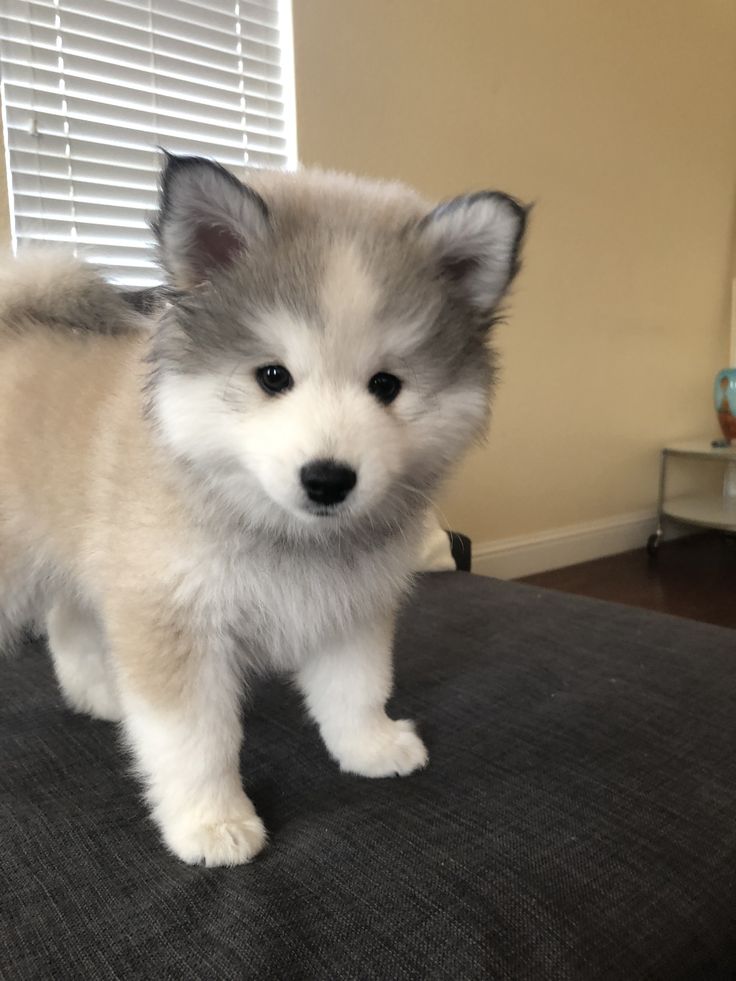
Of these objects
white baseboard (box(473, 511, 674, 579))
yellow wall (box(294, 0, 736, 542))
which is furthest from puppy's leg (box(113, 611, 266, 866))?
white baseboard (box(473, 511, 674, 579))

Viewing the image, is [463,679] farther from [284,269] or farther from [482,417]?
[284,269]

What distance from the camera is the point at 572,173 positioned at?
3295mm

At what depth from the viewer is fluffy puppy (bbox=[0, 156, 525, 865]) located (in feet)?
2.76

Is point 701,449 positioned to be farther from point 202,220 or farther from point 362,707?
point 202,220

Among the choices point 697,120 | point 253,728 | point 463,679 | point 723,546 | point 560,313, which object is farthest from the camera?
point 723,546

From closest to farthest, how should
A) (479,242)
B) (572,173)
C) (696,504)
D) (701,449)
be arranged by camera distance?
(479,242) < (572,173) < (701,449) < (696,504)

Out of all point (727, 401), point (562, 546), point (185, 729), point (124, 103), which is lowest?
point (562, 546)

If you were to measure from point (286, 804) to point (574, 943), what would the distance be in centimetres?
42

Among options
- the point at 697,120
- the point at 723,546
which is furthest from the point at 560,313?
the point at 723,546

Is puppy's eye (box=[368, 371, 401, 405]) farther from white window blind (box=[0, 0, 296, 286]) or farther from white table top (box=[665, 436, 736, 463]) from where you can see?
white table top (box=[665, 436, 736, 463])

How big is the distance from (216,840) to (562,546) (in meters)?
2.82

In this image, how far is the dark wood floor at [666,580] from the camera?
3203 mm

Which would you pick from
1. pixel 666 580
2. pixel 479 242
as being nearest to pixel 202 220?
pixel 479 242

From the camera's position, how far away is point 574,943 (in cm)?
83
